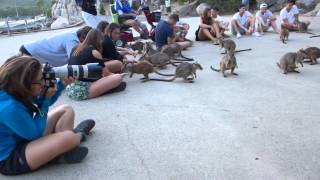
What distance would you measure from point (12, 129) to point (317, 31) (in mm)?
10968

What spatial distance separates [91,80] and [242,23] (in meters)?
7.44

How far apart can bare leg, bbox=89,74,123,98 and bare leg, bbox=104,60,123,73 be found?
73cm

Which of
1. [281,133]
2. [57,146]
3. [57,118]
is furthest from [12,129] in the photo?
[281,133]

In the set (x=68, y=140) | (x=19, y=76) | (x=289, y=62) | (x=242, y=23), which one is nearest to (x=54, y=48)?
(x=68, y=140)

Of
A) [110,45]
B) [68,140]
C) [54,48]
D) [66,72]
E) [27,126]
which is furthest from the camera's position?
[110,45]

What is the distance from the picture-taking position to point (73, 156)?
4082 millimetres

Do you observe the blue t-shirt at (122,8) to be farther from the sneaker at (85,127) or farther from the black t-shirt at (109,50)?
the sneaker at (85,127)

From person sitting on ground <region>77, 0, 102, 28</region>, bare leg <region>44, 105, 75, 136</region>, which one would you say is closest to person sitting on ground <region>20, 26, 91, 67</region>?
bare leg <region>44, 105, 75, 136</region>

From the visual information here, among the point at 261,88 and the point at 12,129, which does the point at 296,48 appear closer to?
the point at 261,88

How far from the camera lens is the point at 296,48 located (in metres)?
9.91

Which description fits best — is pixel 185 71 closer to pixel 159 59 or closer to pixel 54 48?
pixel 159 59

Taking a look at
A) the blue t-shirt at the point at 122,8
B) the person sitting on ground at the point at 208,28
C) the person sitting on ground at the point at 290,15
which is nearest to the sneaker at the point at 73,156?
the person sitting on ground at the point at 208,28

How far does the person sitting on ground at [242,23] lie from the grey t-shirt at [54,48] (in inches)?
266

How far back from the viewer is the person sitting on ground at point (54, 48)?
22.3 feet
